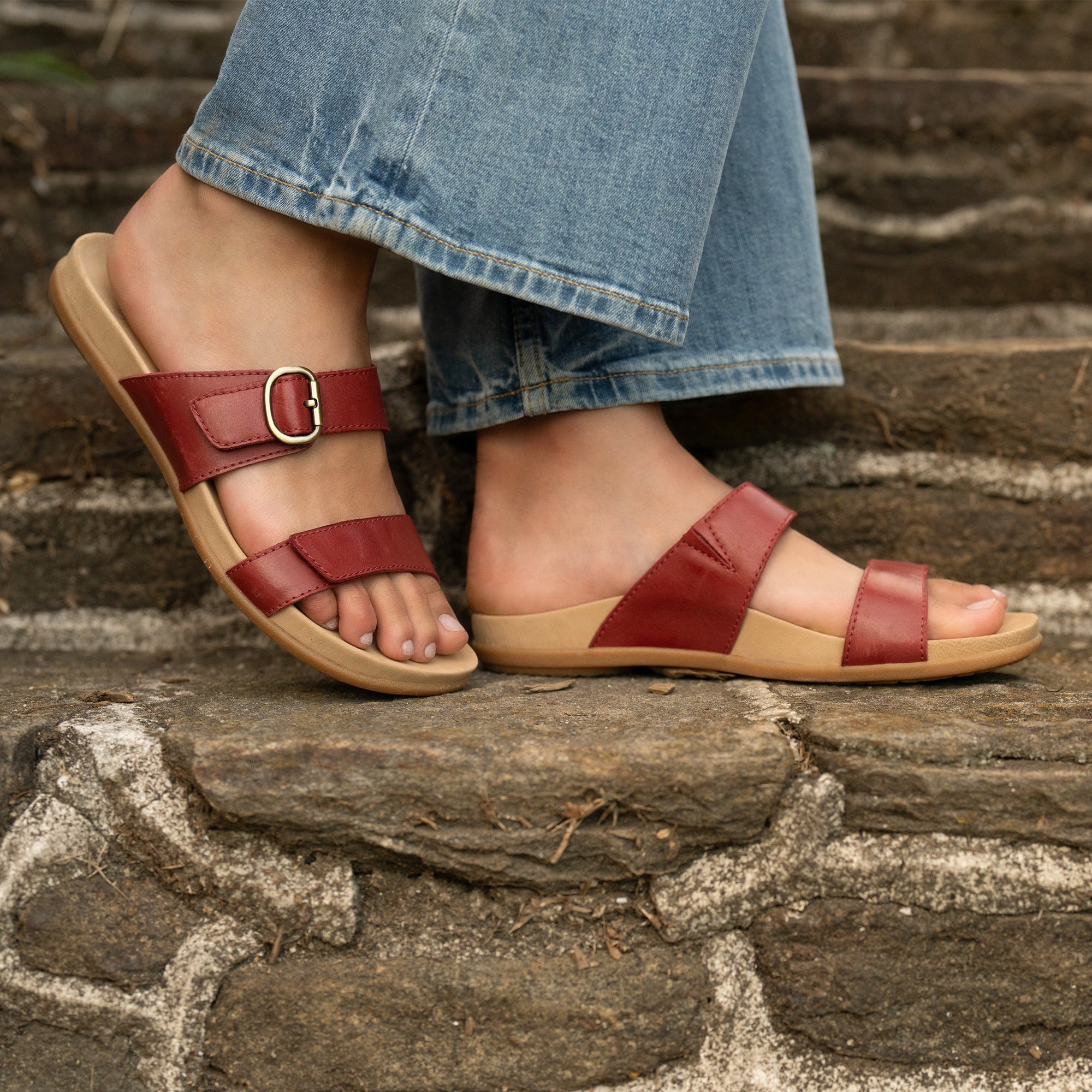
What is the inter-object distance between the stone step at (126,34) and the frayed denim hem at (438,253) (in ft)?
3.32

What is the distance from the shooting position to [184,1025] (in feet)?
2.21

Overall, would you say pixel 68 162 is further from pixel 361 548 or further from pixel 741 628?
pixel 741 628

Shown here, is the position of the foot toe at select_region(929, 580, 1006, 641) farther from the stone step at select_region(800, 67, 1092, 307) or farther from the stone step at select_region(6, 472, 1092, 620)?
the stone step at select_region(800, 67, 1092, 307)

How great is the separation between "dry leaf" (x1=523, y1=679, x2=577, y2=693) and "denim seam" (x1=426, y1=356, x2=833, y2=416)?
11.4 inches

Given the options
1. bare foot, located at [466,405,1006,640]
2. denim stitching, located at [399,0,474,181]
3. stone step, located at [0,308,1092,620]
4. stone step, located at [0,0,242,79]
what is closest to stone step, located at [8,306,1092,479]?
stone step, located at [0,308,1092,620]

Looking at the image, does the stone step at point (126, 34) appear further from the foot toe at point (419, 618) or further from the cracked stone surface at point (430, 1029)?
the cracked stone surface at point (430, 1029)

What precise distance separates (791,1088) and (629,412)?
0.60 meters

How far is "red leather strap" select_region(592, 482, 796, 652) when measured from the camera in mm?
849

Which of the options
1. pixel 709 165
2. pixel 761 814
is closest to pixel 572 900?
pixel 761 814

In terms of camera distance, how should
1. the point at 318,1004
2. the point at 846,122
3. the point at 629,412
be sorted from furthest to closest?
the point at 846,122, the point at 629,412, the point at 318,1004

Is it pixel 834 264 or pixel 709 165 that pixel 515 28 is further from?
pixel 834 264

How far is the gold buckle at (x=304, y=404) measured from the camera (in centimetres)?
78

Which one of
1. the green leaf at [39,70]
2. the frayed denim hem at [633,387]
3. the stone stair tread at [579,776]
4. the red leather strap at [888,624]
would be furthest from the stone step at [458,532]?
the green leaf at [39,70]

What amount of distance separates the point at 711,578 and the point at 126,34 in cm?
143
